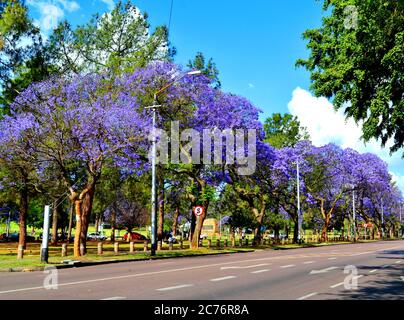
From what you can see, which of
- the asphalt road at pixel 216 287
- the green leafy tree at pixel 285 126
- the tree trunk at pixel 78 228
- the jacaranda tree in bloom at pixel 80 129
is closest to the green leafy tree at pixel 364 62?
the asphalt road at pixel 216 287

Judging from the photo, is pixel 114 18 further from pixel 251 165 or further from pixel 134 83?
pixel 251 165

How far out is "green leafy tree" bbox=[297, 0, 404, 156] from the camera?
14.3 metres

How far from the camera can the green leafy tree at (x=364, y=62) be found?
14.3 meters

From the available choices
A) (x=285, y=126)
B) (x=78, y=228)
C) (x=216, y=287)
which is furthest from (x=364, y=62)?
(x=285, y=126)

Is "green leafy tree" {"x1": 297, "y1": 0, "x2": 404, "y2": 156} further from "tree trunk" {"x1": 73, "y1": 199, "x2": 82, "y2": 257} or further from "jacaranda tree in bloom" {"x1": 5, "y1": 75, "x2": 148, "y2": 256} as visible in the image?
"tree trunk" {"x1": 73, "y1": 199, "x2": 82, "y2": 257}

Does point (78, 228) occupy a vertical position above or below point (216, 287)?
above

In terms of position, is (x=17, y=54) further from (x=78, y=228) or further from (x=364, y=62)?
(x=364, y=62)

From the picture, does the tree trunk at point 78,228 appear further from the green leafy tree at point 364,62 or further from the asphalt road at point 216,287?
the green leafy tree at point 364,62

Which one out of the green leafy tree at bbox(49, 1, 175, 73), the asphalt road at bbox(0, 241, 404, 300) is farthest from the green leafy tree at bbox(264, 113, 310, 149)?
the asphalt road at bbox(0, 241, 404, 300)

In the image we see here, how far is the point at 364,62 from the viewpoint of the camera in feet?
53.2

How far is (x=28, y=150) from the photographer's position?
1032 inches

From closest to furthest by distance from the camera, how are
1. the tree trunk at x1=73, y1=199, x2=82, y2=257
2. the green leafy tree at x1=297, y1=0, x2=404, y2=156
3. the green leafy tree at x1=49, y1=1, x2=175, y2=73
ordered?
1. the green leafy tree at x1=297, y1=0, x2=404, y2=156
2. the tree trunk at x1=73, y1=199, x2=82, y2=257
3. the green leafy tree at x1=49, y1=1, x2=175, y2=73

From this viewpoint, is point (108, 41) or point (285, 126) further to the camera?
point (285, 126)
